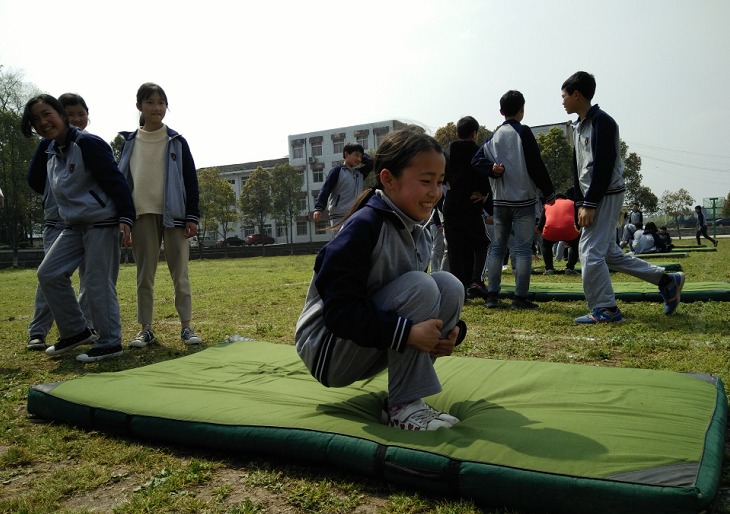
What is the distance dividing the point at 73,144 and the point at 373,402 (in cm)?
329

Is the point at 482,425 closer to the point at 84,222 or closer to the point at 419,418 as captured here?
the point at 419,418

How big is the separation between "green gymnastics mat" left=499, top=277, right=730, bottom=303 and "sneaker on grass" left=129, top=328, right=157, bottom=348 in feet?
13.1

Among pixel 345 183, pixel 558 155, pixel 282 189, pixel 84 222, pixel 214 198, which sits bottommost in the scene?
pixel 84 222

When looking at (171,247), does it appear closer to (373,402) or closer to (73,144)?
(73,144)

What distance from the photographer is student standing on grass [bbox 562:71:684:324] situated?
14.8ft

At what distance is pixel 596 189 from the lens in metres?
4.52

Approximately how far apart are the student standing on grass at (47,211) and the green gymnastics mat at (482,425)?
6.91ft

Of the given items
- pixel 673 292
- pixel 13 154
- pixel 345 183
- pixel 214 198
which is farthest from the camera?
pixel 214 198

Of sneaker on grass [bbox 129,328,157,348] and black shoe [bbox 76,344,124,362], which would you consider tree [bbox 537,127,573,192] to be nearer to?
sneaker on grass [bbox 129,328,157,348]

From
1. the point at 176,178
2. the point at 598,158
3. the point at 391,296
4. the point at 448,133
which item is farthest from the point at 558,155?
the point at 391,296

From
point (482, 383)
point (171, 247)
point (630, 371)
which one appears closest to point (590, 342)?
point (630, 371)

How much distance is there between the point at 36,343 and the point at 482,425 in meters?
4.27

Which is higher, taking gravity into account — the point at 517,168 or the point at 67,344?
the point at 517,168

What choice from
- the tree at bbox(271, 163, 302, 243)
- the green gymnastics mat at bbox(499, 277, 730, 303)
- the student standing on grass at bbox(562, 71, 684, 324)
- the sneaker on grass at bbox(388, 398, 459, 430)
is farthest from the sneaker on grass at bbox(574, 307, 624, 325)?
the tree at bbox(271, 163, 302, 243)
